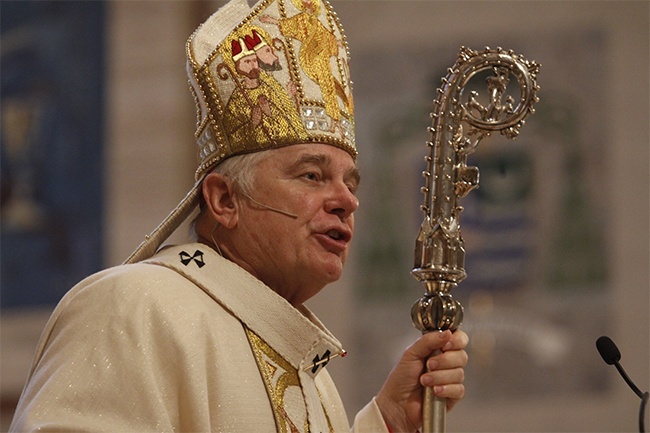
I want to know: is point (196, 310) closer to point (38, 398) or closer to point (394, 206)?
point (38, 398)

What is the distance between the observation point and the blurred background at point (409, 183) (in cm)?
666

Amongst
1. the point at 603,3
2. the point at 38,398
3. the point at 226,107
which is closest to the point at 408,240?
the point at 603,3

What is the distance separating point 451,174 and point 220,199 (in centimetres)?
61

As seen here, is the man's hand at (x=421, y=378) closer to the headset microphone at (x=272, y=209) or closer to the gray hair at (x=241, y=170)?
the headset microphone at (x=272, y=209)

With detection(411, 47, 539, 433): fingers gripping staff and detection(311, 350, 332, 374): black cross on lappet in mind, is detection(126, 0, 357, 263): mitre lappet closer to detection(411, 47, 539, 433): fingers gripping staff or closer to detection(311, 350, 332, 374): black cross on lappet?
detection(411, 47, 539, 433): fingers gripping staff

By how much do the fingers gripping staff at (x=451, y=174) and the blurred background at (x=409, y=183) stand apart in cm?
351

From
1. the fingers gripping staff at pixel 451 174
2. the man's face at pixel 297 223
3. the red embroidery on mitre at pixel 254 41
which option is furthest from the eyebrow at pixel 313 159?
the red embroidery on mitre at pixel 254 41

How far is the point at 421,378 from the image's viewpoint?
10.2 ft

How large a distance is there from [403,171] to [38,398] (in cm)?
472

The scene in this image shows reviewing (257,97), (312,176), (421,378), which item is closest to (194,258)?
(312,176)

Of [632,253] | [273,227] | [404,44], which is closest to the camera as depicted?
[273,227]

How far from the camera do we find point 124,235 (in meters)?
7.62

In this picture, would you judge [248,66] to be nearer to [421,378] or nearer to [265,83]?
[265,83]

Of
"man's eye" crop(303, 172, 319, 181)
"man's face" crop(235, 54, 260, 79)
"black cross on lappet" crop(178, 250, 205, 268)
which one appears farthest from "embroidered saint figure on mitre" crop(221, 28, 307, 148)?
"black cross on lappet" crop(178, 250, 205, 268)
